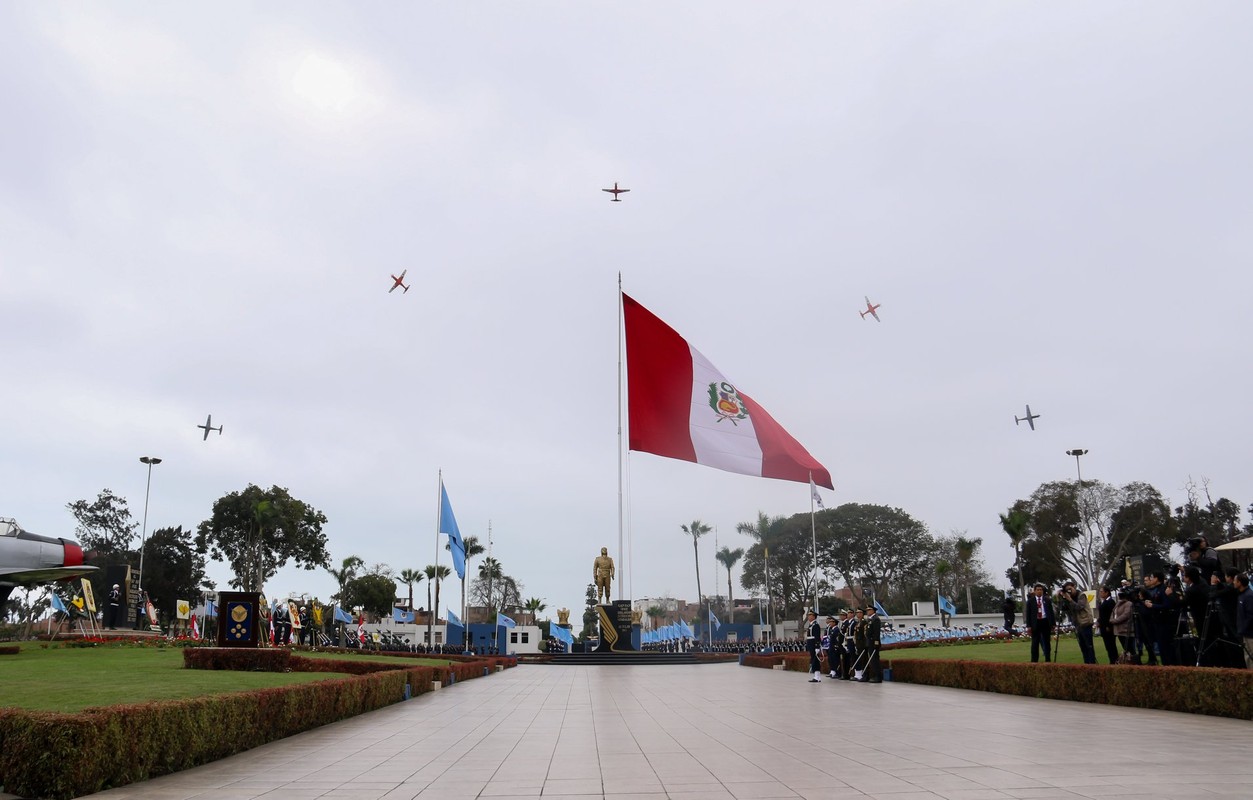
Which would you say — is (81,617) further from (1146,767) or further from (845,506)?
(845,506)

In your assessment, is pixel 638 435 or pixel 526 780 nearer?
pixel 526 780

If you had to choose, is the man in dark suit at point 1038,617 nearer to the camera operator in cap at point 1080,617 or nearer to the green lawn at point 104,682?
the camera operator in cap at point 1080,617

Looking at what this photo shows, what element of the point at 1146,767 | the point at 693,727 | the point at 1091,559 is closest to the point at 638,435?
the point at 693,727

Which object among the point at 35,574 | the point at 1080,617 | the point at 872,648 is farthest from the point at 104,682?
the point at 35,574

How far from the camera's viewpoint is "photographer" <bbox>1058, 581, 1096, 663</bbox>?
602 inches

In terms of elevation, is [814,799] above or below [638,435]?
below

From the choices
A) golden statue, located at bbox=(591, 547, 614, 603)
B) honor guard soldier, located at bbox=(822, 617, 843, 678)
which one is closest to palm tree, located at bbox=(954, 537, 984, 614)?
golden statue, located at bbox=(591, 547, 614, 603)

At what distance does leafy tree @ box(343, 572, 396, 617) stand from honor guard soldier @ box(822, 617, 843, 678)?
65813 mm

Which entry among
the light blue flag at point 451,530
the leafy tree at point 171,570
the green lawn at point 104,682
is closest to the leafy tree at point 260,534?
the leafy tree at point 171,570

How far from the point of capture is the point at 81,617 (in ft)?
121

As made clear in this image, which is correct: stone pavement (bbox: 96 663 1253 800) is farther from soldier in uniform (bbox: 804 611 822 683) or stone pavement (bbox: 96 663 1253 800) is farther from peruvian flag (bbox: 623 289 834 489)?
peruvian flag (bbox: 623 289 834 489)

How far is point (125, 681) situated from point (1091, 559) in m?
55.7

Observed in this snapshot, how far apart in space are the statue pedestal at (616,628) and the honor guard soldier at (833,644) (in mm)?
14476

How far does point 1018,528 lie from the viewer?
5822 centimetres
